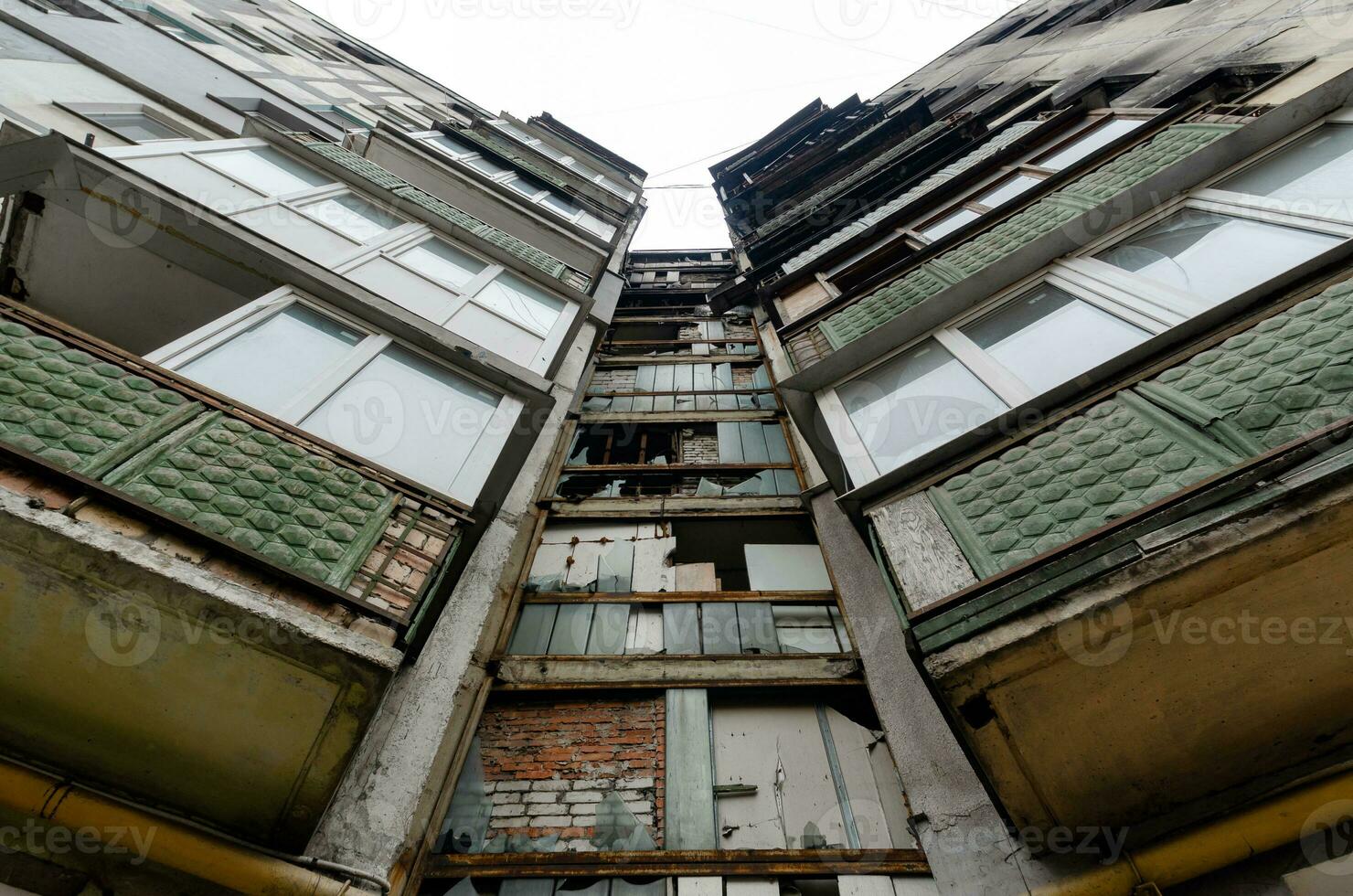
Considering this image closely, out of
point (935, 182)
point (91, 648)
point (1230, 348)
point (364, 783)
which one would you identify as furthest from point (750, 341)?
point (91, 648)

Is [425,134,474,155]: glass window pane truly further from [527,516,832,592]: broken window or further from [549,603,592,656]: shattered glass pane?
[549,603,592,656]: shattered glass pane

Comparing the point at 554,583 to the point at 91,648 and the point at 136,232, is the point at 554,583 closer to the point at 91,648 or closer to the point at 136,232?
the point at 91,648

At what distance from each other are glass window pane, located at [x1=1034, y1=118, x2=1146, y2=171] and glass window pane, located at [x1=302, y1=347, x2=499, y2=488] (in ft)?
27.1

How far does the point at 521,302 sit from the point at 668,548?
3404 millimetres

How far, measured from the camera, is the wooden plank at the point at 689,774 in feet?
14.0

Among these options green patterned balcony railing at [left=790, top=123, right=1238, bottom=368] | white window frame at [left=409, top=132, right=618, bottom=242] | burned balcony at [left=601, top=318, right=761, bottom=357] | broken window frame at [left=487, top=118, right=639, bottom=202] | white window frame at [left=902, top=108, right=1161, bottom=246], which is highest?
broken window frame at [left=487, top=118, right=639, bottom=202]

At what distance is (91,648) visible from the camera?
2.73m

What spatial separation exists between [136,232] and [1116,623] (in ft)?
24.5

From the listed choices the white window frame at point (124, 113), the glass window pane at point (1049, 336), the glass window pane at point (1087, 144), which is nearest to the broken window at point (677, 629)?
the glass window pane at point (1049, 336)

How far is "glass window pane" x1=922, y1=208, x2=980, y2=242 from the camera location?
8773mm

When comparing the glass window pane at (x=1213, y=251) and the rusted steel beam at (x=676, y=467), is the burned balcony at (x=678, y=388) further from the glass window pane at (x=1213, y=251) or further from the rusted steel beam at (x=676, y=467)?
the glass window pane at (x=1213, y=251)

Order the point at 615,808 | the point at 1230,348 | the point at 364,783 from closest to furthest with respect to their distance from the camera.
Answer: the point at 1230,348, the point at 364,783, the point at 615,808

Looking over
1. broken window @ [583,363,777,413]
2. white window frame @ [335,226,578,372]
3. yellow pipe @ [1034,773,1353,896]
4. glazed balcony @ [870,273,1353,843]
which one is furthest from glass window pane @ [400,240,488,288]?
yellow pipe @ [1034,773,1353,896]

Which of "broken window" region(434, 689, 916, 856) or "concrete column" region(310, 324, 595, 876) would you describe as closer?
"concrete column" region(310, 324, 595, 876)
